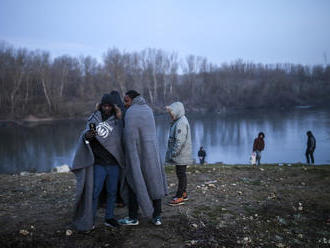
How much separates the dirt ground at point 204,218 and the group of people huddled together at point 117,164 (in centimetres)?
35

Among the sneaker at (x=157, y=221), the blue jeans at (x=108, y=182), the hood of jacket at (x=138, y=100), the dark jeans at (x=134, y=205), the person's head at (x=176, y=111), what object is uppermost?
the hood of jacket at (x=138, y=100)

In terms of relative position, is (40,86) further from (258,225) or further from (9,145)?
(258,225)

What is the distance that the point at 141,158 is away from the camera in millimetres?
4672

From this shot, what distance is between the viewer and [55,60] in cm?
7288

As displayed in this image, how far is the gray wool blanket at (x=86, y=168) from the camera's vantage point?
14.7 feet

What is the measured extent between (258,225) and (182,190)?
5.40 feet

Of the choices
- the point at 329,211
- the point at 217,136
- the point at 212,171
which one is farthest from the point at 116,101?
the point at 217,136

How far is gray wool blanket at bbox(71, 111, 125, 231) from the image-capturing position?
447cm

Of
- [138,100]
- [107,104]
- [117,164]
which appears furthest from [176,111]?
[117,164]

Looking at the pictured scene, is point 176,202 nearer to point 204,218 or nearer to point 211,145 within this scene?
point 204,218

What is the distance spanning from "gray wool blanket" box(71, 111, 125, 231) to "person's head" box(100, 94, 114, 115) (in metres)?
0.13

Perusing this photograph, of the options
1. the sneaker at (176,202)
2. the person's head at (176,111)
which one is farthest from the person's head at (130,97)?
the sneaker at (176,202)

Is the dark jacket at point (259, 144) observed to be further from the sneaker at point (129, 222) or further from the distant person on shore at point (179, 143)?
the sneaker at point (129, 222)

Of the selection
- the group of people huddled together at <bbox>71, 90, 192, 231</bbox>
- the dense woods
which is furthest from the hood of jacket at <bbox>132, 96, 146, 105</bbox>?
the dense woods
